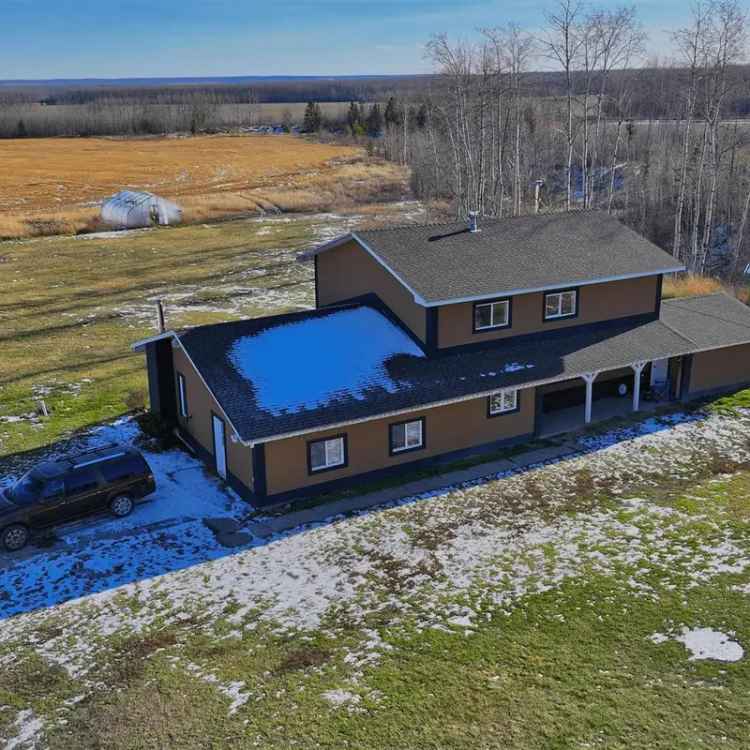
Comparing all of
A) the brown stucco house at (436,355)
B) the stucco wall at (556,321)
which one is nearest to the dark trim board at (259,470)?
the brown stucco house at (436,355)

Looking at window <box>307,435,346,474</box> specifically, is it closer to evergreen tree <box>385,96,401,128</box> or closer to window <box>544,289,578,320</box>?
window <box>544,289,578,320</box>

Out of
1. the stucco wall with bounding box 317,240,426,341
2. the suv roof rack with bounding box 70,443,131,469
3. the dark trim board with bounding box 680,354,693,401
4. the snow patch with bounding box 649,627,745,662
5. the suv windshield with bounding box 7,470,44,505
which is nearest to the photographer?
the snow patch with bounding box 649,627,745,662

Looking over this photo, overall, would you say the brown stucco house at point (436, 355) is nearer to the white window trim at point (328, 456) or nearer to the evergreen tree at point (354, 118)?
the white window trim at point (328, 456)

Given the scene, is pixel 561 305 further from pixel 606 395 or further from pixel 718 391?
pixel 718 391

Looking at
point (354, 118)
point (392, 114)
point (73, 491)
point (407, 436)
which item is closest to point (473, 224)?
point (407, 436)

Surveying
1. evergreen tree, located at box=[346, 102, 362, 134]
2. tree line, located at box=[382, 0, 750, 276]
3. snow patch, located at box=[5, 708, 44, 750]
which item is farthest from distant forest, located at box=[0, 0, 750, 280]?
evergreen tree, located at box=[346, 102, 362, 134]

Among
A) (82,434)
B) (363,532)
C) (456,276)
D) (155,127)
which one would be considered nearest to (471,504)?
(363,532)

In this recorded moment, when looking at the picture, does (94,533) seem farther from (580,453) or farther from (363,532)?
(580,453)

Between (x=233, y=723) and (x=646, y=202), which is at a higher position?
(x=646, y=202)
